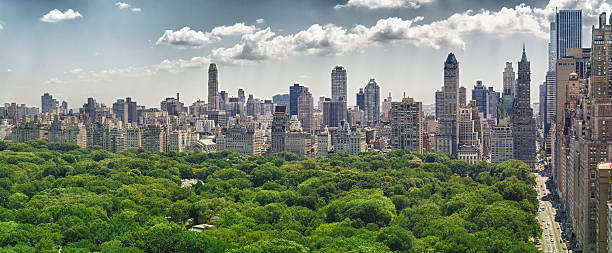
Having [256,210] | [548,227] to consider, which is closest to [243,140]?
[548,227]

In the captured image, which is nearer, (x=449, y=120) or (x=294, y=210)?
(x=294, y=210)

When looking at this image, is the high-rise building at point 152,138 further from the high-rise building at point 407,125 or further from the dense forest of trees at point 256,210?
the high-rise building at point 407,125

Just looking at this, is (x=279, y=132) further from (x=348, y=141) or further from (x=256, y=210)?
(x=256, y=210)

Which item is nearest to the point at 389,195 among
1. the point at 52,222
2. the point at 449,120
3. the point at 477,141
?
the point at 52,222

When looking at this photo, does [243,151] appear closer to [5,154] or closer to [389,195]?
[5,154]

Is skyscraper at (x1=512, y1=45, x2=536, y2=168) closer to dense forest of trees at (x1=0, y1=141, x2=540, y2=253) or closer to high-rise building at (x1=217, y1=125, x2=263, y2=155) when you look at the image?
dense forest of trees at (x1=0, y1=141, x2=540, y2=253)

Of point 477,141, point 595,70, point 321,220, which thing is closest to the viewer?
point 321,220

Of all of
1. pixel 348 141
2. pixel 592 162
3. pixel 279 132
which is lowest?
pixel 348 141
